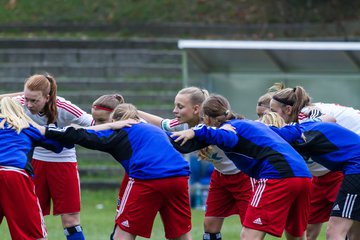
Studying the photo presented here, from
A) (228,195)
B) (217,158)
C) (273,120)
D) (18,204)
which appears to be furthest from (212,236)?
(18,204)

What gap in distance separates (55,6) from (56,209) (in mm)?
12249

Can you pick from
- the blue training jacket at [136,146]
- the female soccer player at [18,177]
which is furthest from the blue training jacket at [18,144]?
the blue training jacket at [136,146]

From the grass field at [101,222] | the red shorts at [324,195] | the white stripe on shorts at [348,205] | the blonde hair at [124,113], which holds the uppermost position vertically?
the blonde hair at [124,113]

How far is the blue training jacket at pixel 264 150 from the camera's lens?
25.0ft

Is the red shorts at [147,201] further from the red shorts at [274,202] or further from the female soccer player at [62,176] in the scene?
the female soccer player at [62,176]

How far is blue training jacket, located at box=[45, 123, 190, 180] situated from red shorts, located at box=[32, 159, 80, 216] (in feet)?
5.19

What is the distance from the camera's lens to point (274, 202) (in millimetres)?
7551

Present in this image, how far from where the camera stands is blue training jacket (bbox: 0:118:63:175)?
24.2 feet

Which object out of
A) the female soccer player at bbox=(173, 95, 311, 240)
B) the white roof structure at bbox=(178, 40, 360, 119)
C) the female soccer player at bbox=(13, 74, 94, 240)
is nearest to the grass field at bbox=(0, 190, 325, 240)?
the female soccer player at bbox=(13, 74, 94, 240)

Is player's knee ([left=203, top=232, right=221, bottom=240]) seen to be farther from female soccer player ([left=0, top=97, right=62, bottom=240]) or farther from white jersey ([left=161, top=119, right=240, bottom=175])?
female soccer player ([left=0, top=97, right=62, bottom=240])

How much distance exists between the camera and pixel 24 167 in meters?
7.42

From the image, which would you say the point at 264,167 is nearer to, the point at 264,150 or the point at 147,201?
the point at 264,150

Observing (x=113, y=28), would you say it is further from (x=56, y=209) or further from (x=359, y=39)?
(x=56, y=209)

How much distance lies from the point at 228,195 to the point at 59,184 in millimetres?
1658
